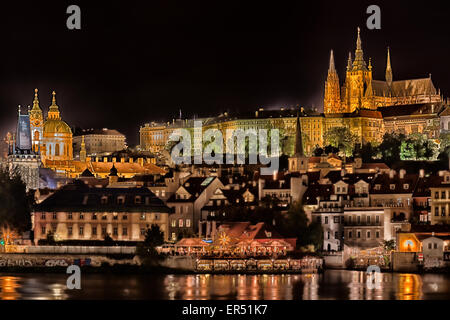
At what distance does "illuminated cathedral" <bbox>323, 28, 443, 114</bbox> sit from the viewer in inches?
6949

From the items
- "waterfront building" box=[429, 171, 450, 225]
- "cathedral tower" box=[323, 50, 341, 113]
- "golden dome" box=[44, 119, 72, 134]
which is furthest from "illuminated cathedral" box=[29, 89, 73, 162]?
"waterfront building" box=[429, 171, 450, 225]

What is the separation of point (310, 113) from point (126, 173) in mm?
47938

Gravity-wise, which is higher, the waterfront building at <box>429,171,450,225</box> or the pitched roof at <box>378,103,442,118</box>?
the pitched roof at <box>378,103,442,118</box>

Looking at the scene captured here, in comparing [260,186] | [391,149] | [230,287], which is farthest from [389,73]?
[230,287]

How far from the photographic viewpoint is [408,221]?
7550cm

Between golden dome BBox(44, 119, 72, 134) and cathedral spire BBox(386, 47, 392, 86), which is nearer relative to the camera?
golden dome BBox(44, 119, 72, 134)

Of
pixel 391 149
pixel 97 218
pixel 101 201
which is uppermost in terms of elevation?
pixel 391 149

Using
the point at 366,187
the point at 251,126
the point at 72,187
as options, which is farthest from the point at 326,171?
the point at 251,126

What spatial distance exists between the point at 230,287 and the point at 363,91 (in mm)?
118713

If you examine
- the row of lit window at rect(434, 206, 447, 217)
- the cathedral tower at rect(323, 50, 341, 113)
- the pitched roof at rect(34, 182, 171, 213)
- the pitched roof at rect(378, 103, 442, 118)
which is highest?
the cathedral tower at rect(323, 50, 341, 113)

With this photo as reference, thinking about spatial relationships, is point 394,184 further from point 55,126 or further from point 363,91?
point 363,91

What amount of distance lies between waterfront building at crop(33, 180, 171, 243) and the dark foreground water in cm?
724

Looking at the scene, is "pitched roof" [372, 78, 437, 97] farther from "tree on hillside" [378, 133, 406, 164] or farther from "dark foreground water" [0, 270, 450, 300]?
"dark foreground water" [0, 270, 450, 300]

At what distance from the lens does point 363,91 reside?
7096 inches
